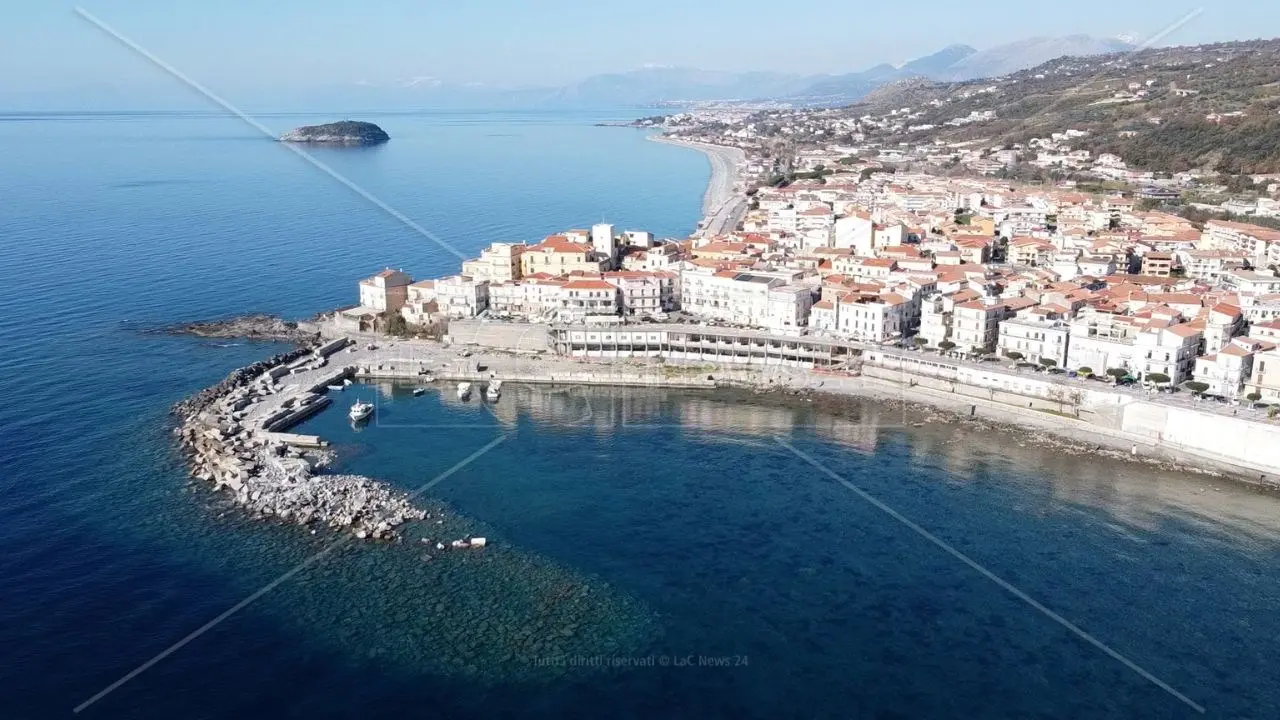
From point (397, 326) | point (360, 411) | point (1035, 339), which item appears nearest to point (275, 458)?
point (360, 411)

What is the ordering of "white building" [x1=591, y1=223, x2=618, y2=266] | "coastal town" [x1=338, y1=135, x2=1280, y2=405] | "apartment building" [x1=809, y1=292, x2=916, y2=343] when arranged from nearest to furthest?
"coastal town" [x1=338, y1=135, x2=1280, y2=405] → "apartment building" [x1=809, y1=292, x2=916, y2=343] → "white building" [x1=591, y1=223, x2=618, y2=266]

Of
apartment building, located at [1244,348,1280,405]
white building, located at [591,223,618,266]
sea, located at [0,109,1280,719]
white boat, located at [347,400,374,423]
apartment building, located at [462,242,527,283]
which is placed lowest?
sea, located at [0,109,1280,719]

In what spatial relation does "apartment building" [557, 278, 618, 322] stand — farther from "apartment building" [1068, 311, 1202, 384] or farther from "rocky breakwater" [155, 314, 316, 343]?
"apartment building" [1068, 311, 1202, 384]

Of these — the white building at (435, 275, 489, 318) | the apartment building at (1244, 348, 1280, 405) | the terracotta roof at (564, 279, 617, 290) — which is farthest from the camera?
the white building at (435, 275, 489, 318)

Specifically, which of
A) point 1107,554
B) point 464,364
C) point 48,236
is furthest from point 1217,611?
point 48,236

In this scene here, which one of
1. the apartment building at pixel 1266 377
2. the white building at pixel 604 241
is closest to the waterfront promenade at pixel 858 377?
the apartment building at pixel 1266 377

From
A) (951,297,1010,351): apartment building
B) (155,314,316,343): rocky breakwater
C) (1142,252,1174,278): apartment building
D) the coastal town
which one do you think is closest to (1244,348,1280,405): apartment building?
the coastal town

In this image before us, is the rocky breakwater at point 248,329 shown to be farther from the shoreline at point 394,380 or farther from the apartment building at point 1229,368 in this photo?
the apartment building at point 1229,368

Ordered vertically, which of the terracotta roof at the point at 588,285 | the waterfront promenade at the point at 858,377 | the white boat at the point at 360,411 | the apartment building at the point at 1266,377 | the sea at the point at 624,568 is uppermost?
the terracotta roof at the point at 588,285
